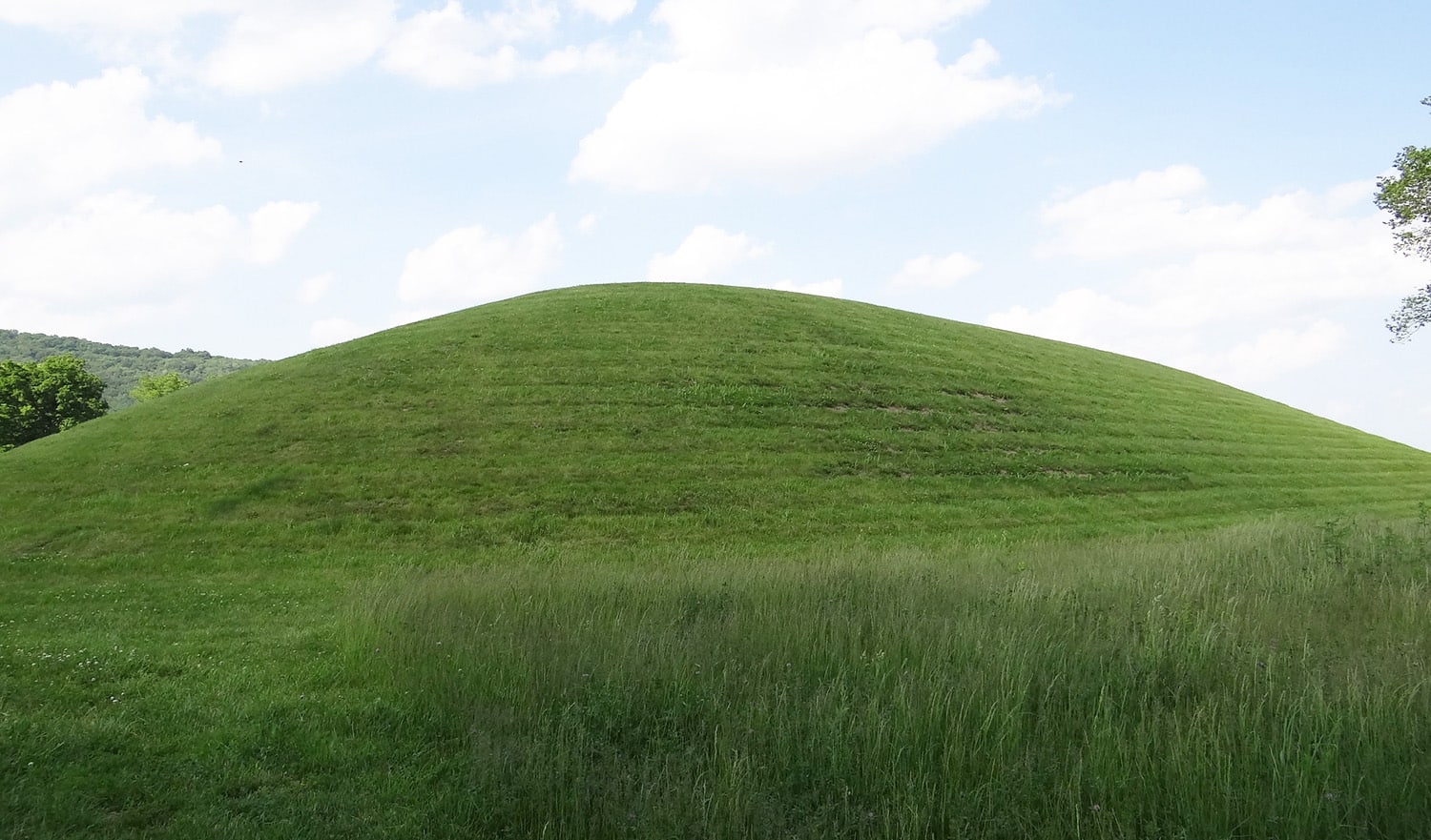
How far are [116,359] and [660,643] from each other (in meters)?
223

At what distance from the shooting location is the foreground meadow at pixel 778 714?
231 inches

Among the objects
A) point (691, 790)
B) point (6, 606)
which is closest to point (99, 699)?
point (691, 790)

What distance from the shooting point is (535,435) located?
98.4 feet

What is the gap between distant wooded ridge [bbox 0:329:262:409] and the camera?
148775 mm

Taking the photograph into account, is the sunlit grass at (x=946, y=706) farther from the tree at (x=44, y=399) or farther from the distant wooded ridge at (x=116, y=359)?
the distant wooded ridge at (x=116, y=359)

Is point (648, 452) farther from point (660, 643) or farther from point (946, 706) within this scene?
point (946, 706)

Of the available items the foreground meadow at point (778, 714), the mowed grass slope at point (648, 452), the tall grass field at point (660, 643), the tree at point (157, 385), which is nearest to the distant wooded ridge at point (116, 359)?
the tree at point (157, 385)

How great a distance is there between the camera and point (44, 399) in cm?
6800

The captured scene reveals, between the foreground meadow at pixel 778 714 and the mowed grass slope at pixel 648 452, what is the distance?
37.6ft

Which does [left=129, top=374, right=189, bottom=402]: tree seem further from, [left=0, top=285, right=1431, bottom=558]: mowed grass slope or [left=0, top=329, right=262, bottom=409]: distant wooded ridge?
[left=0, top=285, right=1431, bottom=558]: mowed grass slope

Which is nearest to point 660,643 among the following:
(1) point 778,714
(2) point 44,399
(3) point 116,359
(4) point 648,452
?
(1) point 778,714

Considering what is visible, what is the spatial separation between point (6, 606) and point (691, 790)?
60.5 feet

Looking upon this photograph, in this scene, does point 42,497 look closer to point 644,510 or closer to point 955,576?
point 644,510

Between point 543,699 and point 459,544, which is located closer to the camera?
point 543,699
